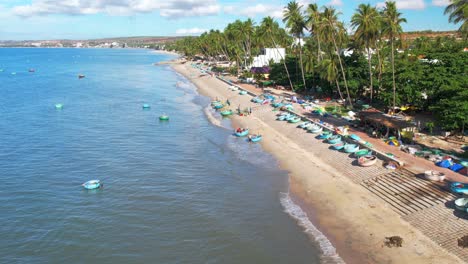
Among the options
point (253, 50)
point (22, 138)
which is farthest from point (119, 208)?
point (253, 50)

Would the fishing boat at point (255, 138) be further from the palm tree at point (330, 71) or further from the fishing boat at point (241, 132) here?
Result: the palm tree at point (330, 71)

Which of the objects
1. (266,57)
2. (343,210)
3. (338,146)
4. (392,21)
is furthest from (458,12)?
(266,57)

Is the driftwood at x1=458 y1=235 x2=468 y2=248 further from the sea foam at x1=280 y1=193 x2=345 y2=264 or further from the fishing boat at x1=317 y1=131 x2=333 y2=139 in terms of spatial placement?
the fishing boat at x1=317 y1=131 x2=333 y2=139

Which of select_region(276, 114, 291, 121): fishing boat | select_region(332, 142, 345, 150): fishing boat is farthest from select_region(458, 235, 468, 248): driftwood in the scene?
select_region(276, 114, 291, 121): fishing boat

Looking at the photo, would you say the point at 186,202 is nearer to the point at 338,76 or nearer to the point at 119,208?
the point at 119,208

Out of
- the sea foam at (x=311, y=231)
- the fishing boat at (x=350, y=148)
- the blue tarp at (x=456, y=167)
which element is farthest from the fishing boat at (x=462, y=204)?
the fishing boat at (x=350, y=148)
